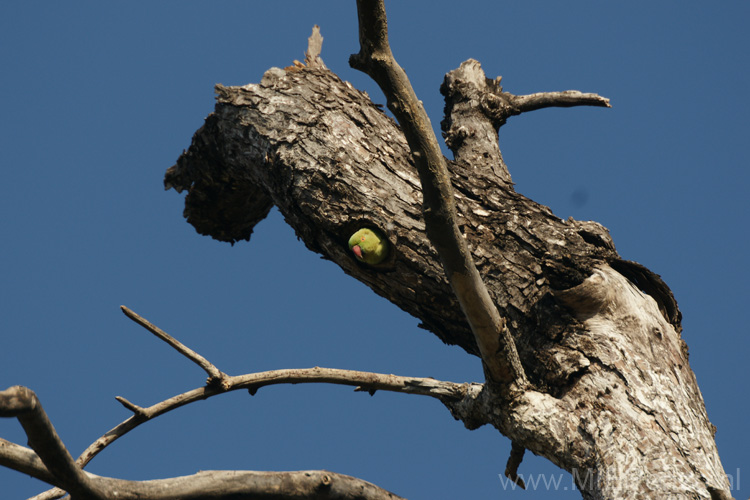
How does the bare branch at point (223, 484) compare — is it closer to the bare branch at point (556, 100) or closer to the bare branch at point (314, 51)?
the bare branch at point (314, 51)

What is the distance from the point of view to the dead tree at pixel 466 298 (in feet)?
6.88

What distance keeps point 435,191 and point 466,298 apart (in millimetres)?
439

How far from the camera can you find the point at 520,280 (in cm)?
278

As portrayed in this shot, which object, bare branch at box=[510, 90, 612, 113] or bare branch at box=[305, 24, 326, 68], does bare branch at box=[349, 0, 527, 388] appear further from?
bare branch at box=[510, 90, 612, 113]

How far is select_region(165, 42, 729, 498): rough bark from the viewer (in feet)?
7.77

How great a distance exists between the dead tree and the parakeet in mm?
40

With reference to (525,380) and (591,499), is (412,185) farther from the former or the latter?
(591,499)

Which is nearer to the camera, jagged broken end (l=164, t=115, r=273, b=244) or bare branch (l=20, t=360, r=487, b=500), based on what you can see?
bare branch (l=20, t=360, r=487, b=500)

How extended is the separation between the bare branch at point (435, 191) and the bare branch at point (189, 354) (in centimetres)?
104

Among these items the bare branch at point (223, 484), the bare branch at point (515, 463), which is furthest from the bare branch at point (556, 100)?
the bare branch at point (223, 484)

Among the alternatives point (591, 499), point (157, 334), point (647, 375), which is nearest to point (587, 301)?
point (647, 375)

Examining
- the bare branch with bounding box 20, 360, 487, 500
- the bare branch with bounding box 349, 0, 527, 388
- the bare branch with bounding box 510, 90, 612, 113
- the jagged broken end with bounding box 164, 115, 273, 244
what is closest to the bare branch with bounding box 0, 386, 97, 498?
the bare branch with bounding box 20, 360, 487, 500

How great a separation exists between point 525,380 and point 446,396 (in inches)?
16.1

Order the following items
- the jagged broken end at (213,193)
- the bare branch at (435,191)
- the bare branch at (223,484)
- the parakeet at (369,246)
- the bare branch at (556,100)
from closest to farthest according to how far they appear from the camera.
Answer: the bare branch at (435,191)
the bare branch at (223,484)
the parakeet at (369,246)
the jagged broken end at (213,193)
the bare branch at (556,100)
